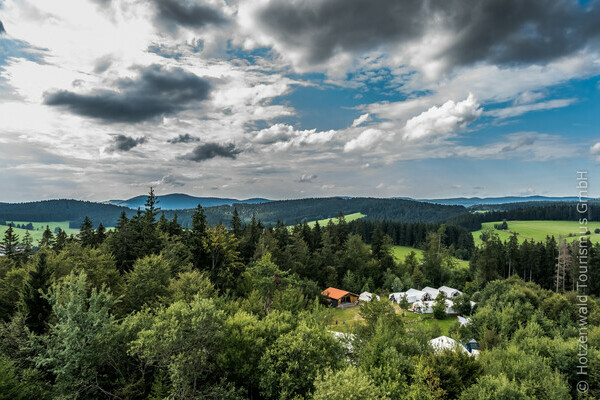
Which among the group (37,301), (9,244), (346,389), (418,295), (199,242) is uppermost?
(199,242)

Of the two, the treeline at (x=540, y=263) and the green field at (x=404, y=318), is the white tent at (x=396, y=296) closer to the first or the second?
the green field at (x=404, y=318)

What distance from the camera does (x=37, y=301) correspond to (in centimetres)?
2833

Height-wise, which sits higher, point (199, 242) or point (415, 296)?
point (199, 242)

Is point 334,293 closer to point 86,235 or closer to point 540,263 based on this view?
point 86,235

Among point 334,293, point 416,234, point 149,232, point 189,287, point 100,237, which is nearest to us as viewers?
point 189,287

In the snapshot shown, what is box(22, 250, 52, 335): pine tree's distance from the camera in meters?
27.9

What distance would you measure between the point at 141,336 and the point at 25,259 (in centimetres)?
5737

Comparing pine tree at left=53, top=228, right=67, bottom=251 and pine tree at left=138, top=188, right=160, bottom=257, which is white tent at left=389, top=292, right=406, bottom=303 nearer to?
pine tree at left=138, top=188, right=160, bottom=257

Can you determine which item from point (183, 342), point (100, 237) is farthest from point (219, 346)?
point (100, 237)

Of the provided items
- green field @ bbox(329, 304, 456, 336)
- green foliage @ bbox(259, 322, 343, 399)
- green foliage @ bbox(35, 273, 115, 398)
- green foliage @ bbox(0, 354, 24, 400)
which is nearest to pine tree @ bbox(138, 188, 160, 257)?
green foliage @ bbox(35, 273, 115, 398)

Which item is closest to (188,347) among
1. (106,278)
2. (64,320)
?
(64,320)

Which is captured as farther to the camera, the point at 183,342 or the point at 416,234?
the point at 416,234

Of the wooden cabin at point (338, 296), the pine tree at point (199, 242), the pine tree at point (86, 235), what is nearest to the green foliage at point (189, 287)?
the pine tree at point (199, 242)

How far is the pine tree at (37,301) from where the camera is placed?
27.9 m
